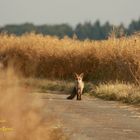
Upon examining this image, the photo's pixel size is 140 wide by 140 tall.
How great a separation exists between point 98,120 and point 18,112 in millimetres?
7743

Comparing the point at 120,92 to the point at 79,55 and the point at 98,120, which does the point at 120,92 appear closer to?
the point at 98,120

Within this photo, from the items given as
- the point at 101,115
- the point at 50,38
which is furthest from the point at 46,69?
the point at 101,115

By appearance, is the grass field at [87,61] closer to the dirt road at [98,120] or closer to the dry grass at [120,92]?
the dry grass at [120,92]

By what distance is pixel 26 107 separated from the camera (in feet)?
24.3

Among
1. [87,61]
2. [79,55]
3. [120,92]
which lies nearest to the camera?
[120,92]

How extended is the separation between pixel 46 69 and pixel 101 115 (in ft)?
57.4

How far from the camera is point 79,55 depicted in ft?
109

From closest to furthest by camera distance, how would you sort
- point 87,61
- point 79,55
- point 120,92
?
point 120,92 → point 87,61 → point 79,55

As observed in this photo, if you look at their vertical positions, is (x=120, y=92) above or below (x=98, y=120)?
above

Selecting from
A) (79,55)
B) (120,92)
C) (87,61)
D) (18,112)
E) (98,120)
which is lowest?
(98,120)

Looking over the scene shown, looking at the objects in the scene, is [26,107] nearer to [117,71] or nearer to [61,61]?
[117,71]

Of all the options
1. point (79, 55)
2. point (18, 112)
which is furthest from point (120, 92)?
point (18, 112)

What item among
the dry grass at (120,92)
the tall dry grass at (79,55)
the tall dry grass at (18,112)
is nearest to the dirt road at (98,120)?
the dry grass at (120,92)

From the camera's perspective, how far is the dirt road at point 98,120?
11.9m
